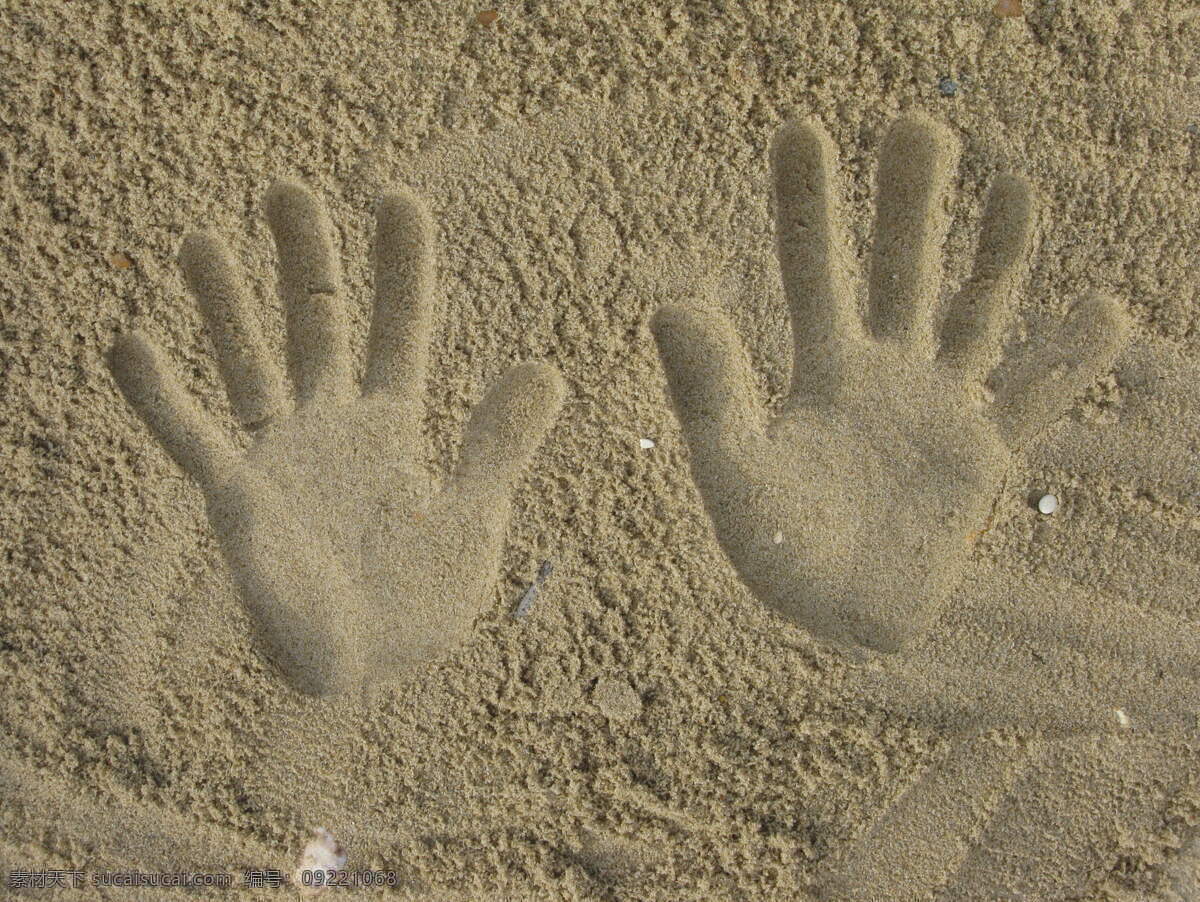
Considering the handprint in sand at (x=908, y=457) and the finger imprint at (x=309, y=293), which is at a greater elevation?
the finger imprint at (x=309, y=293)

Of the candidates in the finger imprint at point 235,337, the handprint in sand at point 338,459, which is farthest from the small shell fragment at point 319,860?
Result: the finger imprint at point 235,337

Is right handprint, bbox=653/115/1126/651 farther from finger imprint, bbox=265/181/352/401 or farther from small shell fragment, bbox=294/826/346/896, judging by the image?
small shell fragment, bbox=294/826/346/896

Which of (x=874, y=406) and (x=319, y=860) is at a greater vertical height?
(x=874, y=406)

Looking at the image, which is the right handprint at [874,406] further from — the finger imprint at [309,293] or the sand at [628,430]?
the finger imprint at [309,293]

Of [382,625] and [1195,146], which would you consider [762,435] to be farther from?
[1195,146]

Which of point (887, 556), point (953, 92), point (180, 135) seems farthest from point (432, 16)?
point (887, 556)

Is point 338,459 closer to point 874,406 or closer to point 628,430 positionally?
point 628,430

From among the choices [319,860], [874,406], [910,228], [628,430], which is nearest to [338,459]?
[628,430]
